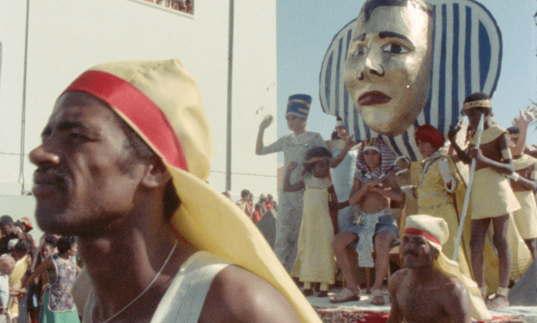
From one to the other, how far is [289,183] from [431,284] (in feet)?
6.18

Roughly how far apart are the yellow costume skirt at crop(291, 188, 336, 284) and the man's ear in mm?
3089

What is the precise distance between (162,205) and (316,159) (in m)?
3.21

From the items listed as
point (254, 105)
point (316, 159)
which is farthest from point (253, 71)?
point (316, 159)

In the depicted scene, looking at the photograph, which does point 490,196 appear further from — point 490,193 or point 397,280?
point 397,280

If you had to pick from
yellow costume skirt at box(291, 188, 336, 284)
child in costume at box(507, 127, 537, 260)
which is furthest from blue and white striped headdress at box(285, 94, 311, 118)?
child in costume at box(507, 127, 537, 260)

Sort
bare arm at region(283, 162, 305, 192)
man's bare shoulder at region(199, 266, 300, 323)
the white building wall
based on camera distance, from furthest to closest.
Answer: the white building wall < bare arm at region(283, 162, 305, 192) < man's bare shoulder at region(199, 266, 300, 323)

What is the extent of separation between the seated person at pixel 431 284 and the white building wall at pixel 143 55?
10346 millimetres

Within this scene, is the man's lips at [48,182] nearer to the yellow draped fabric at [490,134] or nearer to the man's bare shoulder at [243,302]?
the man's bare shoulder at [243,302]

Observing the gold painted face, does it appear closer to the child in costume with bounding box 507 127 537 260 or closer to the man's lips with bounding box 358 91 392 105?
the man's lips with bounding box 358 91 392 105

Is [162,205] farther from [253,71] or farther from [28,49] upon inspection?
[253,71]

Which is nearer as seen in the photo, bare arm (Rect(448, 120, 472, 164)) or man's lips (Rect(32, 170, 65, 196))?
man's lips (Rect(32, 170, 65, 196))

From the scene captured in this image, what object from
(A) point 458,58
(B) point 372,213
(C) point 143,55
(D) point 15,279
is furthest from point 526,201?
(C) point 143,55

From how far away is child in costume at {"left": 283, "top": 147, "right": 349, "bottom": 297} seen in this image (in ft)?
13.0

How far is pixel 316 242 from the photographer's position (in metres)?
4.00
